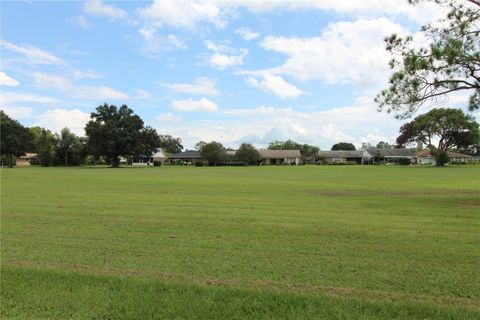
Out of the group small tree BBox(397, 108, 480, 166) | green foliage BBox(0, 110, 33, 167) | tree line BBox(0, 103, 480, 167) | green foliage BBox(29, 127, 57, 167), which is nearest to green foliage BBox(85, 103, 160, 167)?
tree line BBox(0, 103, 480, 167)

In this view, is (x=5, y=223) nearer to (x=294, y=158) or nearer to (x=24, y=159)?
(x=294, y=158)

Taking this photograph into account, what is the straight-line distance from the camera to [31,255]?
762 centimetres

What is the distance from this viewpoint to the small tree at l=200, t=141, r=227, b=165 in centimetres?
11106

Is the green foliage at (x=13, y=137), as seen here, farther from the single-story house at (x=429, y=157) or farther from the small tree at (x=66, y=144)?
the single-story house at (x=429, y=157)

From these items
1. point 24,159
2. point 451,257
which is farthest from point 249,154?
point 451,257

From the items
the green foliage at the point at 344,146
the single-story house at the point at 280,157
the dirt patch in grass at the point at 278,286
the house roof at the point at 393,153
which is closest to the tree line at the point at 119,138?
the single-story house at the point at 280,157

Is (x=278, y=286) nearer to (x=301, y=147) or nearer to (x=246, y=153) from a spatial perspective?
(x=246, y=153)

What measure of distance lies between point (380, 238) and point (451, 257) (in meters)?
1.97

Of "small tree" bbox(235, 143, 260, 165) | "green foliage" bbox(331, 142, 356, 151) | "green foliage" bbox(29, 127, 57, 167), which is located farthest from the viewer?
"green foliage" bbox(331, 142, 356, 151)

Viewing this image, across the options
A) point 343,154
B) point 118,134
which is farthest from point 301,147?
point 118,134

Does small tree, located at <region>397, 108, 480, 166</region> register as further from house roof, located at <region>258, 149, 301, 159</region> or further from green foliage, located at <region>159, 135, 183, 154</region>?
green foliage, located at <region>159, 135, 183, 154</region>

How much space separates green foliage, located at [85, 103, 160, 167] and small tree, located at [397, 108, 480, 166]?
60.8 metres

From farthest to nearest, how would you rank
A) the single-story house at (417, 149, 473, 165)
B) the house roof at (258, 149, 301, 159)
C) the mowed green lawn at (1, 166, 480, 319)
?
1. the single-story house at (417, 149, 473, 165)
2. the house roof at (258, 149, 301, 159)
3. the mowed green lawn at (1, 166, 480, 319)

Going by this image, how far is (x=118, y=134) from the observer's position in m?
89.9
